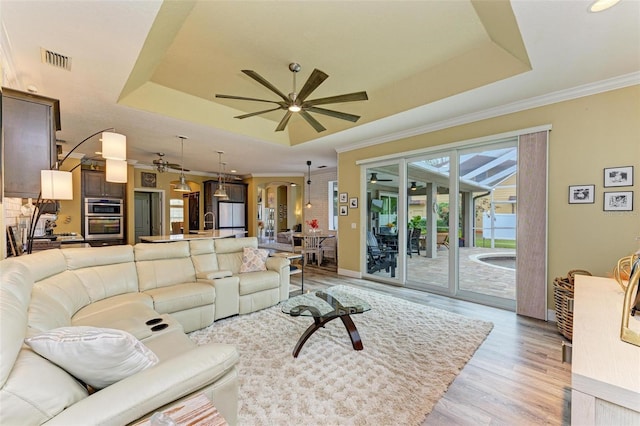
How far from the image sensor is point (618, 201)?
9.74ft

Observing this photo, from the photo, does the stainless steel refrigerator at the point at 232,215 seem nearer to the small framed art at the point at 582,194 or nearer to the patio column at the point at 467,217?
the patio column at the point at 467,217

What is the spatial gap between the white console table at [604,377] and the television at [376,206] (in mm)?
4405

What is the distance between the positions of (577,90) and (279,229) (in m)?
10.4

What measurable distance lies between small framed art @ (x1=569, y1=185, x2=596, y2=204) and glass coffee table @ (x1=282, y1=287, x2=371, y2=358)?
9.44 ft

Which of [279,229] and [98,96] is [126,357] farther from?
[279,229]

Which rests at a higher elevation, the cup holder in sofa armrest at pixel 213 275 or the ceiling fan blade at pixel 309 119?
the ceiling fan blade at pixel 309 119

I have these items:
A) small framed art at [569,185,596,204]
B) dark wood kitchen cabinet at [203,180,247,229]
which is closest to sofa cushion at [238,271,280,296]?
small framed art at [569,185,596,204]

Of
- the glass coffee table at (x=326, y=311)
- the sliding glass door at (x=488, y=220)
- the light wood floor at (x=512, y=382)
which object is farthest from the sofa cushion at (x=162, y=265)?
the sliding glass door at (x=488, y=220)

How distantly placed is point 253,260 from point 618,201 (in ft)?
15.0

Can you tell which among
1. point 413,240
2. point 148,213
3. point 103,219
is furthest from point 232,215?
point 413,240

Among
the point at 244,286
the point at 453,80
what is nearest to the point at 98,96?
the point at 244,286

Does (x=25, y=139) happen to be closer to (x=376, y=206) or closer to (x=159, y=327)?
(x=159, y=327)

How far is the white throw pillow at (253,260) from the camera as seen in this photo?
399cm

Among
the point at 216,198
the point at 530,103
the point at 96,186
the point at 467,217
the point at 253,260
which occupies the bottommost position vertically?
the point at 253,260
